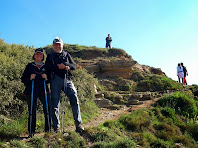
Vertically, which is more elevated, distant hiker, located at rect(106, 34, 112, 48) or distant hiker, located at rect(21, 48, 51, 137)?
distant hiker, located at rect(106, 34, 112, 48)

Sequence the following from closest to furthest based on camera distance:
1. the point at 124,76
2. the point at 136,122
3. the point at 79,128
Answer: the point at 79,128 < the point at 136,122 < the point at 124,76

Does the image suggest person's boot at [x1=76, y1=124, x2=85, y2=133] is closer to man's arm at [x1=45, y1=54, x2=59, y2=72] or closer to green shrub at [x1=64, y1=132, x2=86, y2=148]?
green shrub at [x1=64, y1=132, x2=86, y2=148]

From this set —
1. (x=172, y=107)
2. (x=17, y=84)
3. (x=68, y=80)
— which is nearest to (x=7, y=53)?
(x=17, y=84)

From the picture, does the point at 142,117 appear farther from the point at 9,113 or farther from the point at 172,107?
the point at 9,113

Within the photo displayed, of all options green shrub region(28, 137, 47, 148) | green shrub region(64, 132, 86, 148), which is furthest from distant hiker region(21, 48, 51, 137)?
green shrub region(64, 132, 86, 148)

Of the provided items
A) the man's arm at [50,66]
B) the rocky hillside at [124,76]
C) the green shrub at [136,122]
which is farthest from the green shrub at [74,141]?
the rocky hillside at [124,76]

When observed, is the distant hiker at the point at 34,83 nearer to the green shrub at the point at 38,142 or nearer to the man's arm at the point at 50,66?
the man's arm at the point at 50,66

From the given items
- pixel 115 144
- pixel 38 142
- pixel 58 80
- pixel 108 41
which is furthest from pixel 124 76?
pixel 38 142

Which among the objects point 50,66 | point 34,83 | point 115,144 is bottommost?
point 115,144

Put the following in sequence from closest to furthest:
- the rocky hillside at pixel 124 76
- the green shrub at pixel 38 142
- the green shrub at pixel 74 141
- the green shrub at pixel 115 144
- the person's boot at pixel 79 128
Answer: the green shrub at pixel 38 142, the green shrub at pixel 74 141, the green shrub at pixel 115 144, the person's boot at pixel 79 128, the rocky hillside at pixel 124 76

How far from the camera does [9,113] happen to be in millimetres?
5539

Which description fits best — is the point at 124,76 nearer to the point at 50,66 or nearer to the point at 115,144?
the point at 115,144

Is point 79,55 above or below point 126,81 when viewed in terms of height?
above

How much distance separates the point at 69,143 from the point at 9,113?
222 centimetres
